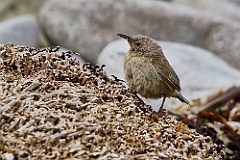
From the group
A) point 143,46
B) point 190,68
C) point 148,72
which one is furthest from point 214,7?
point 148,72

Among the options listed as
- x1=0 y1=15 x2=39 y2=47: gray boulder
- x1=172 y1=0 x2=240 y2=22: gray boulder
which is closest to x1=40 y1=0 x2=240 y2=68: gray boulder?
x1=0 y1=15 x2=39 y2=47: gray boulder

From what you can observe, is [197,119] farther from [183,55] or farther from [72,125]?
[72,125]

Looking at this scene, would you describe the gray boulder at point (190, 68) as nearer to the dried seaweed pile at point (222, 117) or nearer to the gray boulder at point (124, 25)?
the dried seaweed pile at point (222, 117)

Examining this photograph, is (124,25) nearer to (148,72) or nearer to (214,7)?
(214,7)

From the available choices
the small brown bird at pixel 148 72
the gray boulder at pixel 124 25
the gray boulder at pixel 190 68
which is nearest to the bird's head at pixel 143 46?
the small brown bird at pixel 148 72

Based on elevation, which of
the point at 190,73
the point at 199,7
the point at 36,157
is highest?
the point at 199,7

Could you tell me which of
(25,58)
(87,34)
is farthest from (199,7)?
(25,58)

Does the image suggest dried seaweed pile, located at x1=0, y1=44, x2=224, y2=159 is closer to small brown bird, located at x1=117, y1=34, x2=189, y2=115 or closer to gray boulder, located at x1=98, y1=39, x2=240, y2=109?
small brown bird, located at x1=117, y1=34, x2=189, y2=115
